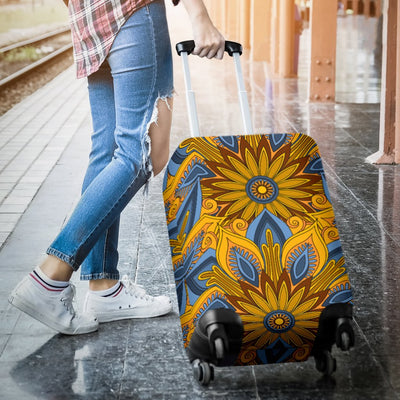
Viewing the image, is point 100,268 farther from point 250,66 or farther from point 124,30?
point 250,66

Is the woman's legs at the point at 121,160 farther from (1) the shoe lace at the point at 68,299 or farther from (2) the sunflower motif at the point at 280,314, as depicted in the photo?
(2) the sunflower motif at the point at 280,314

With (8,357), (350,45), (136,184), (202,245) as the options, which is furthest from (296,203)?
(350,45)

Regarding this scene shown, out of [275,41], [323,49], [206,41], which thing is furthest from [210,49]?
[275,41]

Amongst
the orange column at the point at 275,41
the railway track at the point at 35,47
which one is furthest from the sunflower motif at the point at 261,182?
the railway track at the point at 35,47

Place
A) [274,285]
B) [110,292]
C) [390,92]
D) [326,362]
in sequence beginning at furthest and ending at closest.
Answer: [390,92], [110,292], [326,362], [274,285]

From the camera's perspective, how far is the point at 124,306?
Answer: 305cm

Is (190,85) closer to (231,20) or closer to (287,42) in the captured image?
(287,42)

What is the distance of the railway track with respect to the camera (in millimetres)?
14363

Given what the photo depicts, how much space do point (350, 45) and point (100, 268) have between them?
14.5 metres

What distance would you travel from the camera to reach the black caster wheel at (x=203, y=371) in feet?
7.83

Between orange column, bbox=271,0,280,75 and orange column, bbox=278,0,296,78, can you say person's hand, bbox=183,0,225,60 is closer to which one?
orange column, bbox=278,0,296,78

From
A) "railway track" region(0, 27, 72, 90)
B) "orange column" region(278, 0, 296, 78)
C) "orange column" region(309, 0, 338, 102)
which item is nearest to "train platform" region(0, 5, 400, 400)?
"orange column" region(309, 0, 338, 102)

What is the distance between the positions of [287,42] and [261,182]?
10104mm

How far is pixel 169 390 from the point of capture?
2.45m
